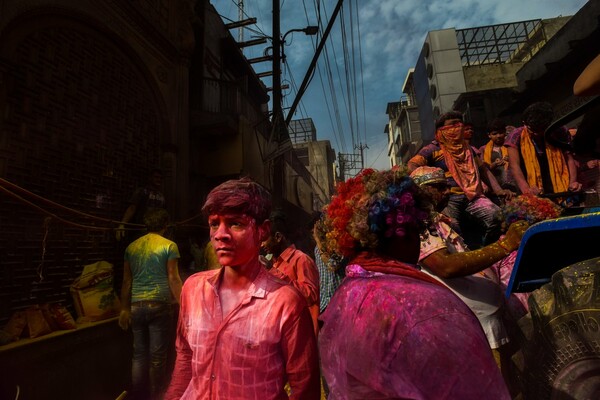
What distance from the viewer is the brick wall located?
13.9 ft

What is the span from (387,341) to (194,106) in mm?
9961

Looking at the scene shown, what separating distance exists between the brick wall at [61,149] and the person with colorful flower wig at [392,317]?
368 centimetres

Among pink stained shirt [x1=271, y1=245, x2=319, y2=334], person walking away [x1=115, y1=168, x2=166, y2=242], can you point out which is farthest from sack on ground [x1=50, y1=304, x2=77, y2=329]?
pink stained shirt [x1=271, y1=245, x2=319, y2=334]

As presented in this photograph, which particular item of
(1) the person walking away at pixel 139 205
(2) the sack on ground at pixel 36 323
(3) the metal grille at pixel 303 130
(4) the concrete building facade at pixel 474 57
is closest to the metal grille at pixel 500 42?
(4) the concrete building facade at pixel 474 57

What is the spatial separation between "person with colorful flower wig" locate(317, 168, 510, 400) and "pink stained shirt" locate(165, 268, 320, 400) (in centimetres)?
16

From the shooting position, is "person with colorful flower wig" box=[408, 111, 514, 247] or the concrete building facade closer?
"person with colorful flower wig" box=[408, 111, 514, 247]

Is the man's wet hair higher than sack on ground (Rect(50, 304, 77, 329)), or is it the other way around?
the man's wet hair

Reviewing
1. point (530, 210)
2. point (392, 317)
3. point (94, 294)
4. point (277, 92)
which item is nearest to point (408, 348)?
point (392, 317)

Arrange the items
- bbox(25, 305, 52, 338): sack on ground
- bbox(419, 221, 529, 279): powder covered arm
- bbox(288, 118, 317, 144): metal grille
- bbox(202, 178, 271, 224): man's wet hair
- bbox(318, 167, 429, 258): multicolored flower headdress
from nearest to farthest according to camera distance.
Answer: bbox(318, 167, 429, 258): multicolored flower headdress → bbox(202, 178, 271, 224): man's wet hair → bbox(419, 221, 529, 279): powder covered arm → bbox(25, 305, 52, 338): sack on ground → bbox(288, 118, 317, 144): metal grille

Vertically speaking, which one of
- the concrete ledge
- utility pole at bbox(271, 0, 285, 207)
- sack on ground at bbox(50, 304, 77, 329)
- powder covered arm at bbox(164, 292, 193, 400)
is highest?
utility pole at bbox(271, 0, 285, 207)

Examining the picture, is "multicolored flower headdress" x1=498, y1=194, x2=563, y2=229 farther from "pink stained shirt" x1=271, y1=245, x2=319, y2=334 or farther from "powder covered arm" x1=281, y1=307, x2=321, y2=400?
"powder covered arm" x1=281, y1=307, x2=321, y2=400

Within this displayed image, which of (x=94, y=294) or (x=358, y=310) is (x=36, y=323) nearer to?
(x=94, y=294)

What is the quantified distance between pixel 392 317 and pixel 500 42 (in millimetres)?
28565

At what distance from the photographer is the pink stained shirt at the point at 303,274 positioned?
3406mm
